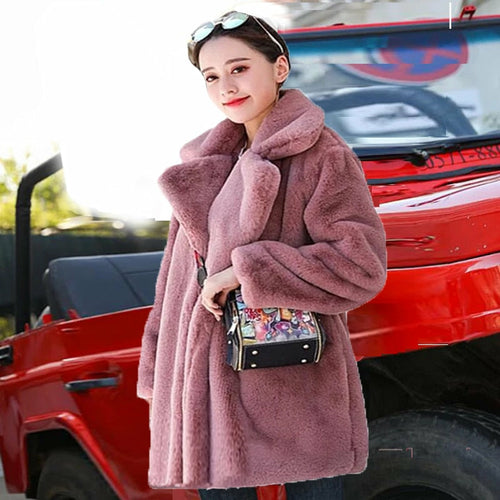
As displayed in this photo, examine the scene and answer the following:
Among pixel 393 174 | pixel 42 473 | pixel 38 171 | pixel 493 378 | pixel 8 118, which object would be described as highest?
pixel 8 118

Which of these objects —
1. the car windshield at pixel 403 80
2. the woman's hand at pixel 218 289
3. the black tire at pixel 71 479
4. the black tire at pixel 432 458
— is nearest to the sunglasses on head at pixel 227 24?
the woman's hand at pixel 218 289

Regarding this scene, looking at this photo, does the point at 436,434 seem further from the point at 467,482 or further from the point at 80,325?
the point at 80,325

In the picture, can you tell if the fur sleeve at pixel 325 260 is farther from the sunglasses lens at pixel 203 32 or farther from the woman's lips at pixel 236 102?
the sunglasses lens at pixel 203 32

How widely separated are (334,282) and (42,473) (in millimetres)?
2295

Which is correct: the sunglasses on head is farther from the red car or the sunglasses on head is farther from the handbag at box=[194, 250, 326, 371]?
the red car

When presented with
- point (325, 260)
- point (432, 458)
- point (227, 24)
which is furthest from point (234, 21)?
point (432, 458)

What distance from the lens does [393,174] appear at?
10.6 ft

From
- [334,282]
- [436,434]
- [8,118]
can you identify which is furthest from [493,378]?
[8,118]

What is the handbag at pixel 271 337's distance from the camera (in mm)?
1999

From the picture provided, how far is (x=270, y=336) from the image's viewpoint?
2012mm

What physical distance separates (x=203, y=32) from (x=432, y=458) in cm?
124

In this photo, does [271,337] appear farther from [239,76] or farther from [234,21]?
[234,21]

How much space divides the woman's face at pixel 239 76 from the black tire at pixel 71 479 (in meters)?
1.80

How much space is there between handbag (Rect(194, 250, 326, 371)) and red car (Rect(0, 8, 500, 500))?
1.92 feet
